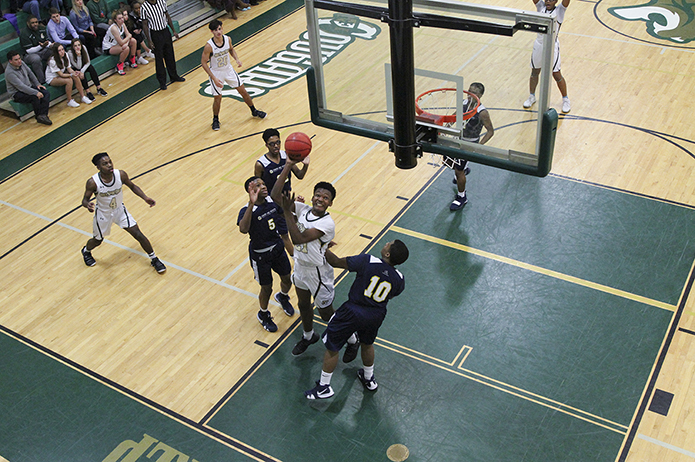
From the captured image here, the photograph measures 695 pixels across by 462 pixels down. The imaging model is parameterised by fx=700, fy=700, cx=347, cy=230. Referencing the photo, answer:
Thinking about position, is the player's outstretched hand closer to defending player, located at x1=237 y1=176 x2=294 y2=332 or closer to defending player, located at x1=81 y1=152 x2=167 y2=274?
defending player, located at x1=237 y1=176 x2=294 y2=332

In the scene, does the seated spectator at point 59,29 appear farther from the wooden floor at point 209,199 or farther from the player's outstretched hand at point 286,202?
the player's outstretched hand at point 286,202

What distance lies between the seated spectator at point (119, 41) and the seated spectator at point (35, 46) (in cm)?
120

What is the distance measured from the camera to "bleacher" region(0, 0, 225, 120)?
41.3 ft

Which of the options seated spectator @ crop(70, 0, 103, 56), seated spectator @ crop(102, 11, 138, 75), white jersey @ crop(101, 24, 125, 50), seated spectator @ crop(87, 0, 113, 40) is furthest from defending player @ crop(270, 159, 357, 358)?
seated spectator @ crop(87, 0, 113, 40)

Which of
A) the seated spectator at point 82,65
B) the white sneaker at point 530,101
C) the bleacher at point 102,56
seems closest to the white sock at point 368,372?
the white sneaker at point 530,101

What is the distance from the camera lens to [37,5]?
13.1m

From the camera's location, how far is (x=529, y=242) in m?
8.43

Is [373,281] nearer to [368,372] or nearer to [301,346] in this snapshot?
[368,372]

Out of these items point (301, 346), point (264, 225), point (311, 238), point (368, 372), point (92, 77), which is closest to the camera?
point (311, 238)

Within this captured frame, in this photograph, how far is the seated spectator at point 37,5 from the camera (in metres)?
13.1

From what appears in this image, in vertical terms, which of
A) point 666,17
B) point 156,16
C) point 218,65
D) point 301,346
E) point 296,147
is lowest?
point 666,17

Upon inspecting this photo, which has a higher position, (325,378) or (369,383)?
(325,378)

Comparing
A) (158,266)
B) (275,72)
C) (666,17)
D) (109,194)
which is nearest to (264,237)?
(158,266)

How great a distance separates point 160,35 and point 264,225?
7.13 m
